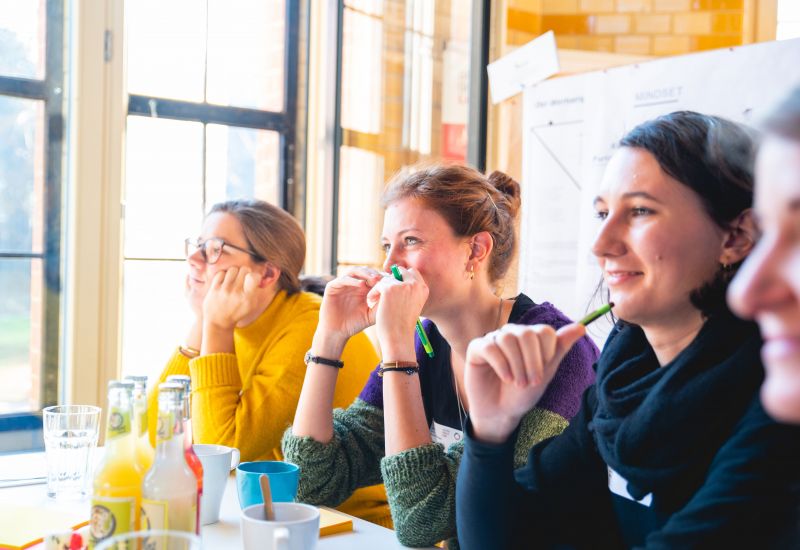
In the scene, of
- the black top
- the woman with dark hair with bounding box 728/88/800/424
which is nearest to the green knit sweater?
the black top

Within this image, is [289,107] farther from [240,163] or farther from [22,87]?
[22,87]

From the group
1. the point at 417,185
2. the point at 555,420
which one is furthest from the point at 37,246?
the point at 555,420

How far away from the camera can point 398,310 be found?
1564mm

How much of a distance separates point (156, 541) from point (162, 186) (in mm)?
2367

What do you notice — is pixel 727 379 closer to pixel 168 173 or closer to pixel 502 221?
pixel 502 221

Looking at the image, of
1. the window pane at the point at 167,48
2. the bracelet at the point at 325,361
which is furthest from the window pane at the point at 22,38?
the bracelet at the point at 325,361

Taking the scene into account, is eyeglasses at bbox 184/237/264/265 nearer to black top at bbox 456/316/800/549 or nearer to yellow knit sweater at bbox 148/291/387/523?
yellow knit sweater at bbox 148/291/387/523

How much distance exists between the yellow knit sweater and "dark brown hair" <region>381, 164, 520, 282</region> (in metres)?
0.40

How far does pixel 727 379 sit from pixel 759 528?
0.18 m

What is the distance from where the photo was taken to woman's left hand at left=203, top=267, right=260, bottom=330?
2.00m

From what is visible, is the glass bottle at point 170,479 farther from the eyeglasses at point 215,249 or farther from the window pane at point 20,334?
the window pane at point 20,334

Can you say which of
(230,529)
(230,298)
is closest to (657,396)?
(230,529)

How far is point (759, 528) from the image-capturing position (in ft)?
2.86

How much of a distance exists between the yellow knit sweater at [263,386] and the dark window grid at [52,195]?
81cm
